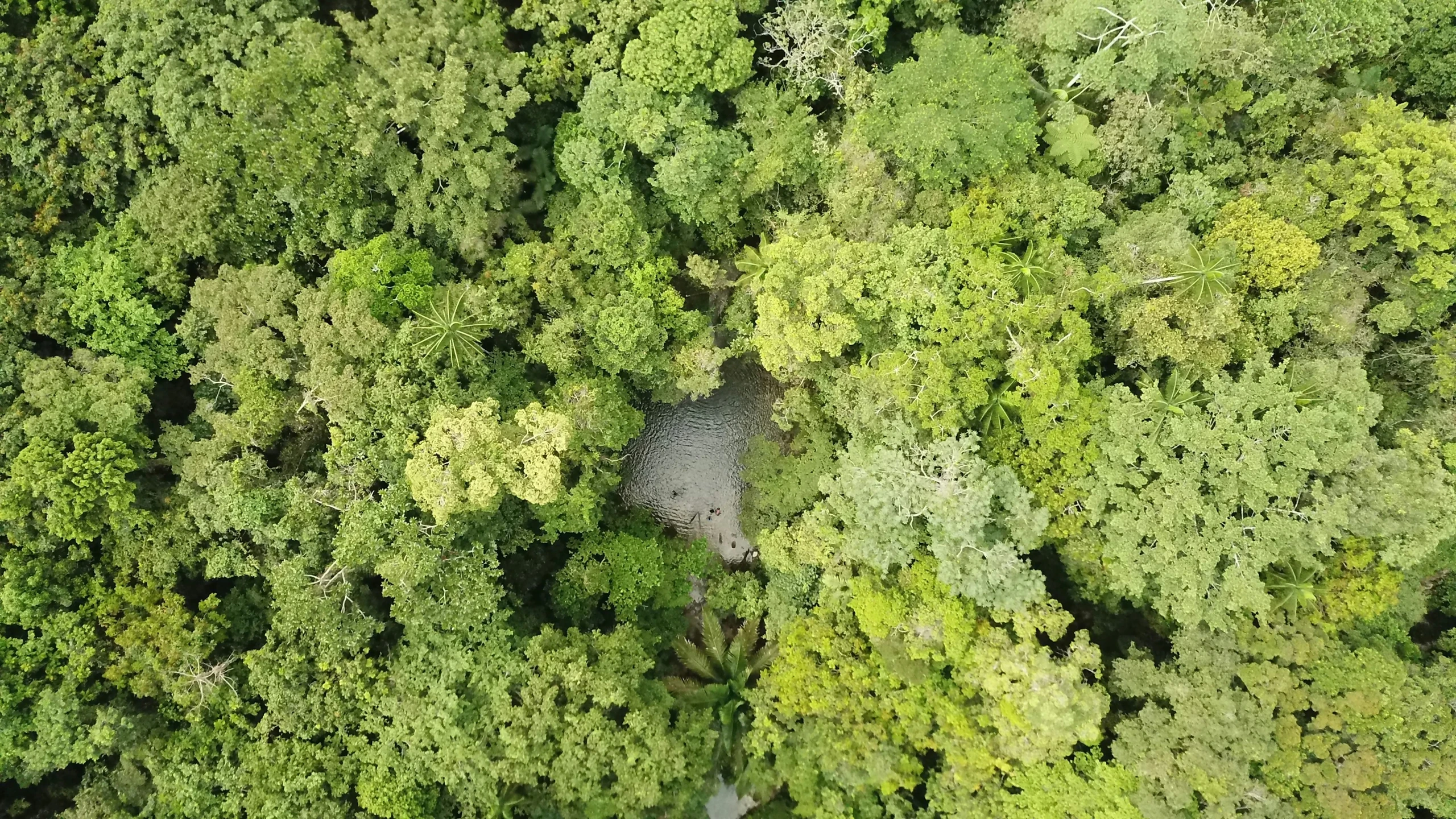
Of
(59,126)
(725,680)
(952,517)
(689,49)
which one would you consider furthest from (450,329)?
(952,517)

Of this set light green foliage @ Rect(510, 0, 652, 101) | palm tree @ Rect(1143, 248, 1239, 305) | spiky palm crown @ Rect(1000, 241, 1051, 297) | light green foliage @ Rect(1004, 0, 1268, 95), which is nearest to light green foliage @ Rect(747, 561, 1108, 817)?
spiky palm crown @ Rect(1000, 241, 1051, 297)

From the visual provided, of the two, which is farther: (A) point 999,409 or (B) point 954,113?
(A) point 999,409

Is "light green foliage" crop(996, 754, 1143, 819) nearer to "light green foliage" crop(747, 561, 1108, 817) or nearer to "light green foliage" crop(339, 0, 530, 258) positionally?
"light green foliage" crop(747, 561, 1108, 817)

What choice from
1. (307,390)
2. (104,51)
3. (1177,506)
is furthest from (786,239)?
(104,51)

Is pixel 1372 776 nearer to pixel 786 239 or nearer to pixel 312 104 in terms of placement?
pixel 786 239

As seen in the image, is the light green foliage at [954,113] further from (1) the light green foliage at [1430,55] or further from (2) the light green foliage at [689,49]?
(1) the light green foliage at [1430,55]

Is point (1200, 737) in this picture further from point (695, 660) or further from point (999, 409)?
point (695, 660)

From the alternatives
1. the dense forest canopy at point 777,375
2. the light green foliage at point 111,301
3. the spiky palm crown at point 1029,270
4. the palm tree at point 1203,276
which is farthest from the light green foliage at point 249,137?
the palm tree at point 1203,276
